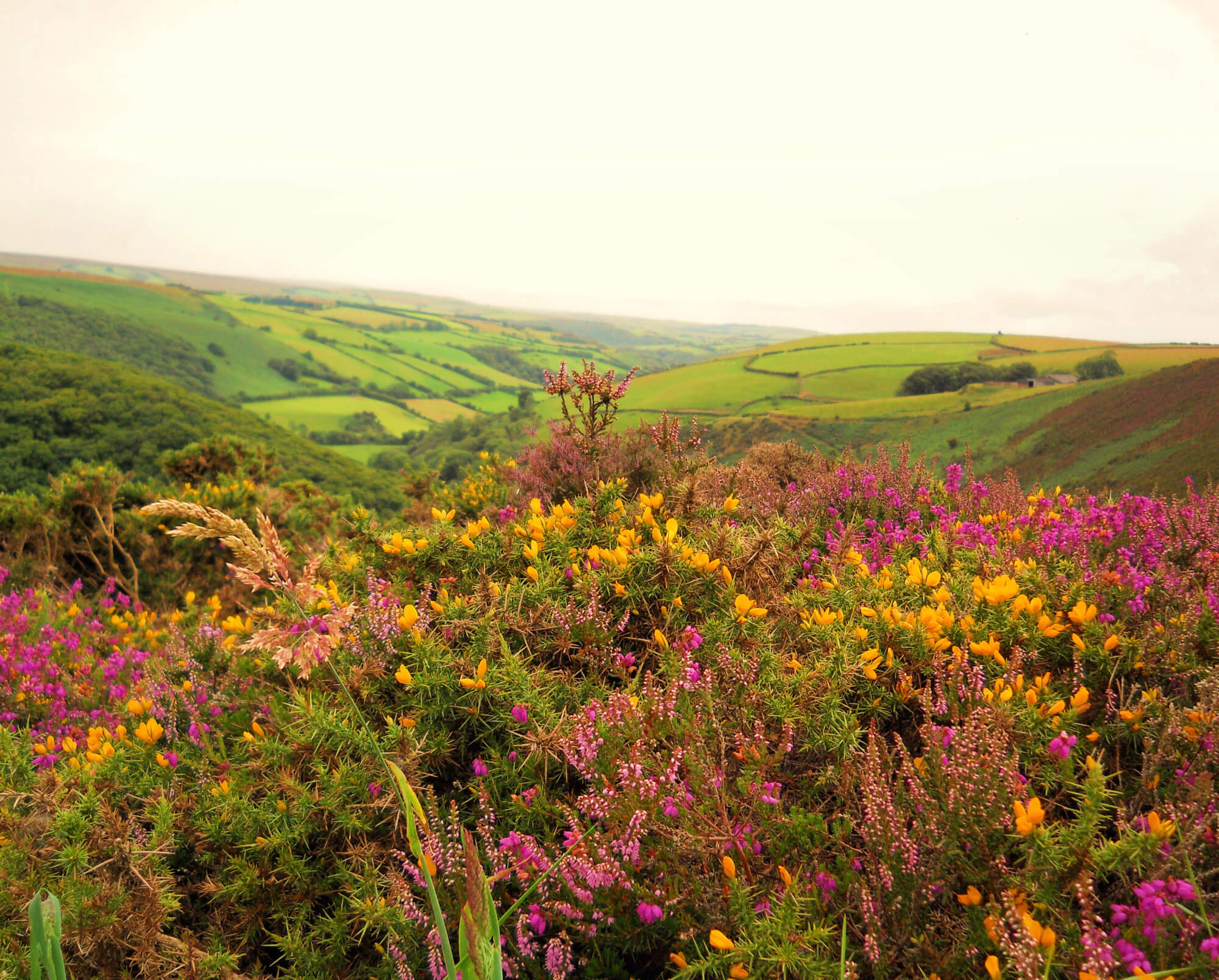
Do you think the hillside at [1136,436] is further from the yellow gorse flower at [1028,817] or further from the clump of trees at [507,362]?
the clump of trees at [507,362]

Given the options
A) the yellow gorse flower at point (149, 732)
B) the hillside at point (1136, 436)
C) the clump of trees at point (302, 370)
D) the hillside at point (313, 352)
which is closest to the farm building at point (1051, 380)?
the hillside at point (1136, 436)

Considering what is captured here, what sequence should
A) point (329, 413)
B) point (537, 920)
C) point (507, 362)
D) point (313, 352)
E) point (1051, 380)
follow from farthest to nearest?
point (313, 352)
point (507, 362)
point (329, 413)
point (1051, 380)
point (537, 920)

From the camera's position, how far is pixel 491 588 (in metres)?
2.81

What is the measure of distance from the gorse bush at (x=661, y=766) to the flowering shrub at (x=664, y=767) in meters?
0.01

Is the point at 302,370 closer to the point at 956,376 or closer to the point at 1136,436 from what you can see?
the point at 956,376

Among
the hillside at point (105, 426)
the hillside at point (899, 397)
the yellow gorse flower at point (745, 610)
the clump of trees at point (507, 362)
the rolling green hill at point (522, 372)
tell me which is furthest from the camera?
the clump of trees at point (507, 362)

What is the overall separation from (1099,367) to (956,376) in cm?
692

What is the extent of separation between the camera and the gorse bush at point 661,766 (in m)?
1.53

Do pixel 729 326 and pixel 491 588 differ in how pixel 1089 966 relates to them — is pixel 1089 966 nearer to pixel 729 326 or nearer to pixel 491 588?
pixel 491 588

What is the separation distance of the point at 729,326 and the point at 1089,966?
620 feet

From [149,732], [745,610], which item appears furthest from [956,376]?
[149,732]

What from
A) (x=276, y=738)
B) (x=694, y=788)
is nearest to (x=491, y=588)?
(x=276, y=738)

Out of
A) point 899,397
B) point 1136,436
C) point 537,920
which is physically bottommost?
point 537,920

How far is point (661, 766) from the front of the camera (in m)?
1.89
